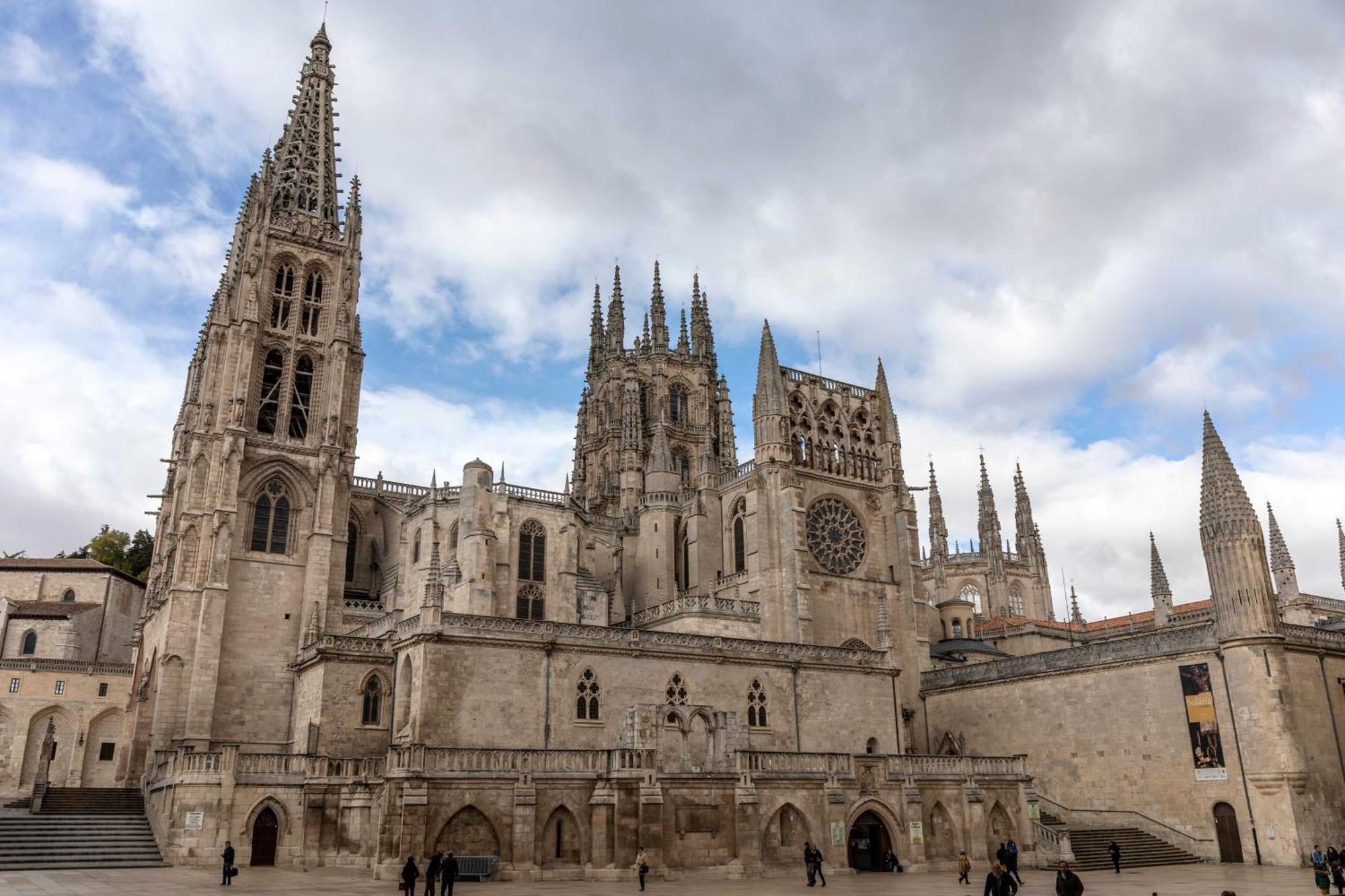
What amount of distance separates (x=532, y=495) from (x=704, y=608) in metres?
10.5

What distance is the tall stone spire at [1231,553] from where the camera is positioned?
33.8m

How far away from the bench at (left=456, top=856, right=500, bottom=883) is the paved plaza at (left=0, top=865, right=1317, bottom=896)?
1.30 ft

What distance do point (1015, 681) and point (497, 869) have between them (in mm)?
24236

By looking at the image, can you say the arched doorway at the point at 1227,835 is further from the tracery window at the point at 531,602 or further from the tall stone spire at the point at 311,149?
the tall stone spire at the point at 311,149

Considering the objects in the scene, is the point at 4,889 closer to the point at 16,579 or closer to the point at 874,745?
the point at 874,745

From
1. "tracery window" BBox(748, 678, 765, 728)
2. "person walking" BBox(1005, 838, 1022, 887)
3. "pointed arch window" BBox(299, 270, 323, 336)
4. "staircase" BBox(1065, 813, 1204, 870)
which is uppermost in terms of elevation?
"pointed arch window" BBox(299, 270, 323, 336)

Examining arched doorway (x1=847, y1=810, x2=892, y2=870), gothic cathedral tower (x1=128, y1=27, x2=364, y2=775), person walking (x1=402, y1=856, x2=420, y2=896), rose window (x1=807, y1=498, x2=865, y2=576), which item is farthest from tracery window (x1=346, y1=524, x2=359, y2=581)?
person walking (x1=402, y1=856, x2=420, y2=896)

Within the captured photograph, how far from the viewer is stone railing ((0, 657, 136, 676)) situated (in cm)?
4781

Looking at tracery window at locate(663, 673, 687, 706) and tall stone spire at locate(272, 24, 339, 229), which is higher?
tall stone spire at locate(272, 24, 339, 229)

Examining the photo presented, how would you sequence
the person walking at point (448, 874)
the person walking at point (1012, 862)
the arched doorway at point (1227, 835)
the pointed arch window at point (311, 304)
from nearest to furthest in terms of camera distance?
1. the person walking at point (448, 874)
2. the person walking at point (1012, 862)
3. the arched doorway at point (1227, 835)
4. the pointed arch window at point (311, 304)

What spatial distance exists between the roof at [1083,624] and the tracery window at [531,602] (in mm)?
32382

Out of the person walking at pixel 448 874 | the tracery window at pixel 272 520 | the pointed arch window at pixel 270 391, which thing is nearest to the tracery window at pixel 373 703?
the tracery window at pixel 272 520

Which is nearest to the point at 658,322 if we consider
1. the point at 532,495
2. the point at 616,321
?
the point at 616,321

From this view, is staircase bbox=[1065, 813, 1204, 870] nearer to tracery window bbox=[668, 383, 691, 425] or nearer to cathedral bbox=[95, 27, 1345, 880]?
cathedral bbox=[95, 27, 1345, 880]
